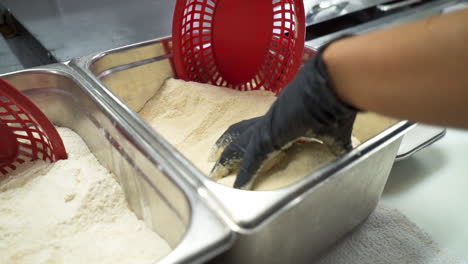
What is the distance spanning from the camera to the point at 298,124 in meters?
0.56

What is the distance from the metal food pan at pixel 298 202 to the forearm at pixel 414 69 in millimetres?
198

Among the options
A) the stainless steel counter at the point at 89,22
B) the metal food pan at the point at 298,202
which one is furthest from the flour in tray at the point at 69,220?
the stainless steel counter at the point at 89,22

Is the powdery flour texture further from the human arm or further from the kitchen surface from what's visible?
the human arm

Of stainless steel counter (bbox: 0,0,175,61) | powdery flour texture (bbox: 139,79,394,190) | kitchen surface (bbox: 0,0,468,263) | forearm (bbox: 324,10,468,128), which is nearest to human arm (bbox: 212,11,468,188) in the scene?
forearm (bbox: 324,10,468,128)

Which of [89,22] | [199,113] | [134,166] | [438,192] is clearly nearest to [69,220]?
[134,166]

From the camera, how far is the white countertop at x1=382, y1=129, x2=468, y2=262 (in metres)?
0.89

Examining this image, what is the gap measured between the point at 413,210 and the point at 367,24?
1.08 meters

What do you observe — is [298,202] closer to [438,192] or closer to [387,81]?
[387,81]

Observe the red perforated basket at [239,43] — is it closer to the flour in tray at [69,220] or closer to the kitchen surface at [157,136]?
the kitchen surface at [157,136]

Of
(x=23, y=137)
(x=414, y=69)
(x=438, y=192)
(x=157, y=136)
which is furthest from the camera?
(x=438, y=192)

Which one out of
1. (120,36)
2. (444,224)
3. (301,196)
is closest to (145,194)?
(301,196)

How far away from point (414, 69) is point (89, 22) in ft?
5.39

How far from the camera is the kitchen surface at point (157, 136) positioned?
1.83 ft

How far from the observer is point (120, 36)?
1.51m
